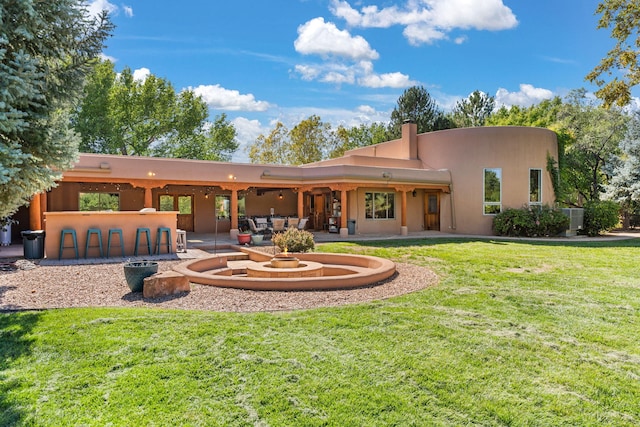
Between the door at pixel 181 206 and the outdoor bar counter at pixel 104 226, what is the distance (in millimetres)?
8078

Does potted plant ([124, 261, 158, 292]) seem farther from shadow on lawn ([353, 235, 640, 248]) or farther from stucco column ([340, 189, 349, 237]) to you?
stucco column ([340, 189, 349, 237])

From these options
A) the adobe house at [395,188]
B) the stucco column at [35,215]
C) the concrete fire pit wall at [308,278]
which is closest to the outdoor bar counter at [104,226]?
the concrete fire pit wall at [308,278]

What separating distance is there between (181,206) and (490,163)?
51.6 feet

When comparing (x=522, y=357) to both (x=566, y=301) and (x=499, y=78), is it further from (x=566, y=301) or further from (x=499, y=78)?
(x=499, y=78)

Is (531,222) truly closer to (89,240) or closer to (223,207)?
(223,207)

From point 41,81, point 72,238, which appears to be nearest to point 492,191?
point 72,238

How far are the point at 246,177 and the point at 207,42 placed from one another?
799 cm

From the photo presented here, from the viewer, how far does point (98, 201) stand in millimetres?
18328

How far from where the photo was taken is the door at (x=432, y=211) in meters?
21.2

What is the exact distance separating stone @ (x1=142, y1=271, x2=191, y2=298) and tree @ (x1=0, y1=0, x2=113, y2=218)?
2.16 metres

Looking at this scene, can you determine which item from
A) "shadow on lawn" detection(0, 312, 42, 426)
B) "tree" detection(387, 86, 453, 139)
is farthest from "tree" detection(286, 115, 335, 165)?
"shadow on lawn" detection(0, 312, 42, 426)

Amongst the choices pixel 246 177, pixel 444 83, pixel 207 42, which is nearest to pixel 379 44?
pixel 444 83

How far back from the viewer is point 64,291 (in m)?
6.72

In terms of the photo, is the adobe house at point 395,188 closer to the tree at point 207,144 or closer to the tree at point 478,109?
the tree at point 207,144
